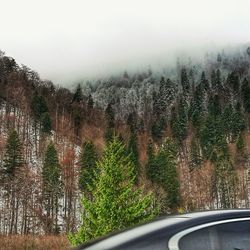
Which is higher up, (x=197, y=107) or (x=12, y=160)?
(x=197, y=107)

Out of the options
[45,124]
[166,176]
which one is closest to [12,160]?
[166,176]

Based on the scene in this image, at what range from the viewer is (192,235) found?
3480 millimetres

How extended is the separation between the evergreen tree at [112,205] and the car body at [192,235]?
47.7ft

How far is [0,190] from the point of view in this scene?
79.5 meters

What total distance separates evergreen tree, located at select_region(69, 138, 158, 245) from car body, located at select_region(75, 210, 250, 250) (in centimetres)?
1455

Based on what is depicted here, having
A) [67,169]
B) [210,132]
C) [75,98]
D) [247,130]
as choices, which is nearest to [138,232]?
[67,169]

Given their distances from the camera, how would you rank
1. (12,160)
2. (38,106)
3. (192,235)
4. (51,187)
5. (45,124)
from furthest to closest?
1. (38,106)
2. (45,124)
3. (12,160)
4. (51,187)
5. (192,235)

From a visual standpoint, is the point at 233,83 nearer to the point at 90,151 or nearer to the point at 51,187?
the point at 90,151

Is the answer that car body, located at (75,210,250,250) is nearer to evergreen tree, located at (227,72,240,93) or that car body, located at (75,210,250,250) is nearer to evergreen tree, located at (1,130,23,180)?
evergreen tree, located at (1,130,23,180)

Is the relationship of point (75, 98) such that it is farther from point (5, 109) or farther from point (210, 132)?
point (210, 132)

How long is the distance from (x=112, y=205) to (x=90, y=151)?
64.9 m

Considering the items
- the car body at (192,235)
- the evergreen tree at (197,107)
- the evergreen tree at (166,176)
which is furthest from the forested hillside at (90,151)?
the car body at (192,235)

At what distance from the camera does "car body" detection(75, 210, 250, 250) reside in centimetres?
341

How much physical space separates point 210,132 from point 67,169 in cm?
3873
